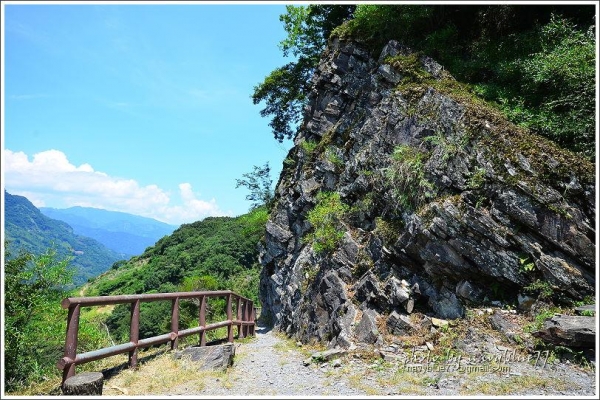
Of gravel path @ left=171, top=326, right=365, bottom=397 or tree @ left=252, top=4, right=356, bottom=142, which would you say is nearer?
gravel path @ left=171, top=326, right=365, bottom=397

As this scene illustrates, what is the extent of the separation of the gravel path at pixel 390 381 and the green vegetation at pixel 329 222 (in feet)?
18.5

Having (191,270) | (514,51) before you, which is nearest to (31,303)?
(514,51)

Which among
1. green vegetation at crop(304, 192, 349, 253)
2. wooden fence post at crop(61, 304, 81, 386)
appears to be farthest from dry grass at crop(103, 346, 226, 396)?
green vegetation at crop(304, 192, 349, 253)

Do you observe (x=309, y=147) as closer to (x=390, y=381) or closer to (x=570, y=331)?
(x=390, y=381)

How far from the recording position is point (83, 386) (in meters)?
4.82

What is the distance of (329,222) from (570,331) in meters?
7.86

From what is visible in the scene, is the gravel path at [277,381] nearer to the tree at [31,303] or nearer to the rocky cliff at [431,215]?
the rocky cliff at [431,215]

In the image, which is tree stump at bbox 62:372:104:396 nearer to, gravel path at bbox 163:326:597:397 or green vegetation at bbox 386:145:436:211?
gravel path at bbox 163:326:597:397

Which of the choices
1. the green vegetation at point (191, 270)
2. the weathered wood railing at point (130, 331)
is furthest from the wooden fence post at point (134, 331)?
the green vegetation at point (191, 270)

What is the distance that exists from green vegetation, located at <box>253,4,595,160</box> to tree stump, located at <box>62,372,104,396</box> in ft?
32.1

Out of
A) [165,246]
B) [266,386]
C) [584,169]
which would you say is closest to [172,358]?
[266,386]

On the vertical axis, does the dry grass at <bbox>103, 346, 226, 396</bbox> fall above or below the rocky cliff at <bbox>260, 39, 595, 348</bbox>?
below

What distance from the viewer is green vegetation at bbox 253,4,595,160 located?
28.3 feet

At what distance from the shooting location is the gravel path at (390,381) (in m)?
5.36
